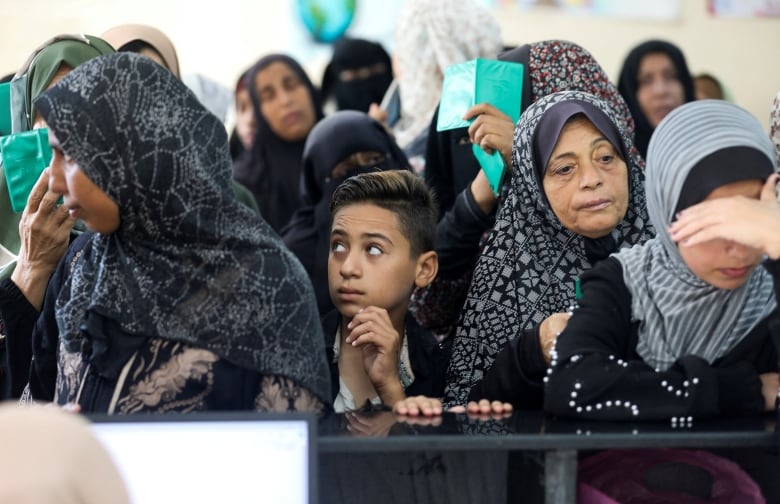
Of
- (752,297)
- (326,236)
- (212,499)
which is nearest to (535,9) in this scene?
(326,236)

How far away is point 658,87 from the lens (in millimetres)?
4762

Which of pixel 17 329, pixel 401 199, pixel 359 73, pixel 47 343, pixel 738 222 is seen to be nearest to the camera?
pixel 738 222

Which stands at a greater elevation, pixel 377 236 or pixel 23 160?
pixel 23 160

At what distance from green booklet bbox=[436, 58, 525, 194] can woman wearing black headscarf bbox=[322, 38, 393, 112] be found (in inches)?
76.0

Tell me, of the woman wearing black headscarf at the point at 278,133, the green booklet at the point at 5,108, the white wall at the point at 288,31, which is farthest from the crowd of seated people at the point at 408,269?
the white wall at the point at 288,31

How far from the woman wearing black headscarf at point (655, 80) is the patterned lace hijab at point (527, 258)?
2154 millimetres

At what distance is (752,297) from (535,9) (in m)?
3.99

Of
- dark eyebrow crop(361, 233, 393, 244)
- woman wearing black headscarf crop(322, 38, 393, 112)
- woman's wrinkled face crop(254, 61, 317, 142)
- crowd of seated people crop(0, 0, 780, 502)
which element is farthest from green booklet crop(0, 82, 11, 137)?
woman wearing black headscarf crop(322, 38, 393, 112)

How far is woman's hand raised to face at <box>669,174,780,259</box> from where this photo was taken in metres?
1.83

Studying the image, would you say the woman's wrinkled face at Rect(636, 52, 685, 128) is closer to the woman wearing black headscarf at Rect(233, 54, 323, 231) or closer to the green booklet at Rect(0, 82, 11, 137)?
the woman wearing black headscarf at Rect(233, 54, 323, 231)

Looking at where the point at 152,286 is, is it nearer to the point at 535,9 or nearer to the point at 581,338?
the point at 581,338

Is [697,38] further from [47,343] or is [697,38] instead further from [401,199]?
[47,343]

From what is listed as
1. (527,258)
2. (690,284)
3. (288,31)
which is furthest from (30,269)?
(288,31)

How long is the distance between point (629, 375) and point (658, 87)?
305 cm
